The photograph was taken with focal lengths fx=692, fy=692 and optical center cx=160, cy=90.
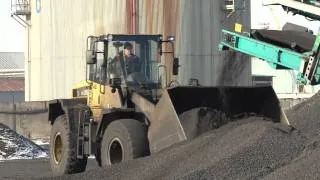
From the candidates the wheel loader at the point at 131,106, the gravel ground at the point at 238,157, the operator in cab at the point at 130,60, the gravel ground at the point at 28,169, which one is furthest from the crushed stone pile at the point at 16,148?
the gravel ground at the point at 238,157

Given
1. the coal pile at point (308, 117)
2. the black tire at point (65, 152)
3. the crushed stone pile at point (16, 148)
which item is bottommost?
the crushed stone pile at point (16, 148)

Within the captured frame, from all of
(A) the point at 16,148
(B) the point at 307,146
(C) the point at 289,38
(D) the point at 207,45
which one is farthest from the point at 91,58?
(D) the point at 207,45

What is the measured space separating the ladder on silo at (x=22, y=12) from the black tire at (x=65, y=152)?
21488 mm

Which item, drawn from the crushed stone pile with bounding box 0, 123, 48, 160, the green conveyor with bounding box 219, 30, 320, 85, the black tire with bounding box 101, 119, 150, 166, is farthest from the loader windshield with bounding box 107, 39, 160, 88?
the crushed stone pile with bounding box 0, 123, 48, 160

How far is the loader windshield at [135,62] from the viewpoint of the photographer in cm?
1237

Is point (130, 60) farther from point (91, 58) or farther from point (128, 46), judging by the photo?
point (91, 58)

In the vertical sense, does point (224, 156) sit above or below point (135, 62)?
below

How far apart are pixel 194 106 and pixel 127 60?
76.2 inches

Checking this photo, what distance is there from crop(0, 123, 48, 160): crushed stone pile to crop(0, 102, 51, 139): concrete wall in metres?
5.52

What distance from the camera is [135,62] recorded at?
1247 centimetres

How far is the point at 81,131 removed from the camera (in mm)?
13062

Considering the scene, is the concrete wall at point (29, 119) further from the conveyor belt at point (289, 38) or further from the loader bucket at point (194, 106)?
the loader bucket at point (194, 106)

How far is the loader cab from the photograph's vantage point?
487 inches

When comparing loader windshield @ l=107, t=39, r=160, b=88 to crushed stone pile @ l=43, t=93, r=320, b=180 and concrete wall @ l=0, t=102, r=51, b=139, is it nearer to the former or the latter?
crushed stone pile @ l=43, t=93, r=320, b=180
